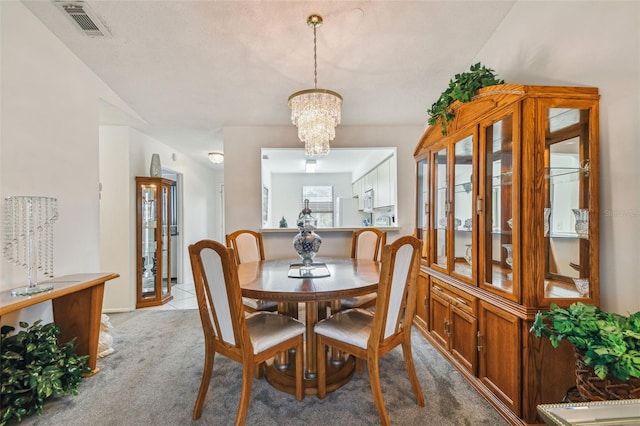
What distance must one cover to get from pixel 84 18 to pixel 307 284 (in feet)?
7.70

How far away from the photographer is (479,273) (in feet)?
5.93

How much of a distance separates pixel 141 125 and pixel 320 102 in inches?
110

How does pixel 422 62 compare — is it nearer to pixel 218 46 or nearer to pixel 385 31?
pixel 385 31

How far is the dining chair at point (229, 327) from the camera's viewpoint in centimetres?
143

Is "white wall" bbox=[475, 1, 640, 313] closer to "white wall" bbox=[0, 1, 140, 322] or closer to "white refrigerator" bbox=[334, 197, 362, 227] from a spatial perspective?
"white wall" bbox=[0, 1, 140, 322]

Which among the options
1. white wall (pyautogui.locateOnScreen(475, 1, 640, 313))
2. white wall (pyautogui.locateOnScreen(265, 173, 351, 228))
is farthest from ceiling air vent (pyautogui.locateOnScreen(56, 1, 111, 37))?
white wall (pyautogui.locateOnScreen(265, 173, 351, 228))

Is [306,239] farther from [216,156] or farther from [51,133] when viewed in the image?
[216,156]

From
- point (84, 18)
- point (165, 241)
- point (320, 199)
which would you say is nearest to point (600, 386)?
point (84, 18)

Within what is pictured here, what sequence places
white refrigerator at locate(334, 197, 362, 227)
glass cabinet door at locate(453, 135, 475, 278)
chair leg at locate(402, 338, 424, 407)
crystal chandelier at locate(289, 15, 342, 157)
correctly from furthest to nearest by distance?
white refrigerator at locate(334, 197, 362, 227), crystal chandelier at locate(289, 15, 342, 157), glass cabinet door at locate(453, 135, 475, 278), chair leg at locate(402, 338, 424, 407)

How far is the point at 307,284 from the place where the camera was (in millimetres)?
1733

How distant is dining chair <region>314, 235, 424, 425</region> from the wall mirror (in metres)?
2.78

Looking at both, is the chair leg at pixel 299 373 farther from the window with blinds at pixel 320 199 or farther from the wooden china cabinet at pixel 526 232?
the window with blinds at pixel 320 199

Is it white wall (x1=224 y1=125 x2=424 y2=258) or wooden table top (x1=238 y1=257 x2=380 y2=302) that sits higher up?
white wall (x1=224 y1=125 x2=424 y2=258)

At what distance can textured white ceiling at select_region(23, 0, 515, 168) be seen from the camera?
5.99ft
